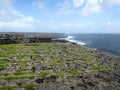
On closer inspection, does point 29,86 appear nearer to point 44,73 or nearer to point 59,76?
point 59,76

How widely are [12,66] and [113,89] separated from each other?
84.0ft

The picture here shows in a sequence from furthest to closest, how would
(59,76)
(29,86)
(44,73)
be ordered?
(44,73) < (59,76) < (29,86)

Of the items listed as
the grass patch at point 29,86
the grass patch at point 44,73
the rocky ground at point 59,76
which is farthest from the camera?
the grass patch at point 44,73

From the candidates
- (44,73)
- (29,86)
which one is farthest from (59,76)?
(29,86)

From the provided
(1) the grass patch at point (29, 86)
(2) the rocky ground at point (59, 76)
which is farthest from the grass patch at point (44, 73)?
(1) the grass patch at point (29, 86)

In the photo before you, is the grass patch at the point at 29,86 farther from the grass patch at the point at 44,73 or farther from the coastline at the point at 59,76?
the grass patch at the point at 44,73

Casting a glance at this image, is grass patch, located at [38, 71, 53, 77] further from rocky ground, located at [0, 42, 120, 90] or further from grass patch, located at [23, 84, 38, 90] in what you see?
grass patch, located at [23, 84, 38, 90]

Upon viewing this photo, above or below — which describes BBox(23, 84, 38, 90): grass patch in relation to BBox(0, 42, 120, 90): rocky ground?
below

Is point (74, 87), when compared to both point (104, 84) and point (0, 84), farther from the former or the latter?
point (0, 84)

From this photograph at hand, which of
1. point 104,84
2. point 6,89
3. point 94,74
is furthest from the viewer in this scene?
point 94,74

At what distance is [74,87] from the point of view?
37000 mm

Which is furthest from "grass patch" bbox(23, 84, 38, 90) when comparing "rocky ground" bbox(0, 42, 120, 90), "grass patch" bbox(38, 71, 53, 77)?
"grass patch" bbox(38, 71, 53, 77)

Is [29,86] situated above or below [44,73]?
below

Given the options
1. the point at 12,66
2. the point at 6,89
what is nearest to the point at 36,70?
the point at 12,66
